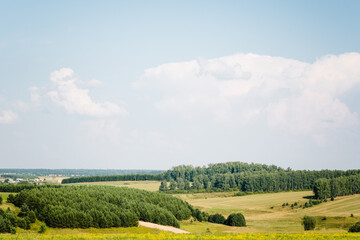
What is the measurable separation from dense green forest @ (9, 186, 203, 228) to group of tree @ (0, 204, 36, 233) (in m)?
1.99

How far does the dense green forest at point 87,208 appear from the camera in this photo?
191 feet

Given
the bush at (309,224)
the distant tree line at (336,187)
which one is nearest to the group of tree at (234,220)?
the bush at (309,224)

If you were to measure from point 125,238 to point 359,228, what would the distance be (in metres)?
38.8

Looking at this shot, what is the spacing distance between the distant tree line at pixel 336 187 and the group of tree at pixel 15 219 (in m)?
113

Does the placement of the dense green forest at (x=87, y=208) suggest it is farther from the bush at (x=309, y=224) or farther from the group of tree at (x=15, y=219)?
the bush at (x=309, y=224)

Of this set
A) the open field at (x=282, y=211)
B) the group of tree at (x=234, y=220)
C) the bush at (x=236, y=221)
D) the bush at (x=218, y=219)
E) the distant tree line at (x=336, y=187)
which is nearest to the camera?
the bush at (x=236, y=221)

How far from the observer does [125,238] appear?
1292 inches

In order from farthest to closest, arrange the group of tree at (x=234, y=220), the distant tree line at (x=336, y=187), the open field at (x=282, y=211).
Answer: the distant tree line at (x=336, y=187)
the open field at (x=282, y=211)
the group of tree at (x=234, y=220)

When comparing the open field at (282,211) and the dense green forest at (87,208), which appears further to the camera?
the open field at (282,211)

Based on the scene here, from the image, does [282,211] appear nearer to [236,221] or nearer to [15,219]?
[236,221]

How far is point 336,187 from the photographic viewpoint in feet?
475

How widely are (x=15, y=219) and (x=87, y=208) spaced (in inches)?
600

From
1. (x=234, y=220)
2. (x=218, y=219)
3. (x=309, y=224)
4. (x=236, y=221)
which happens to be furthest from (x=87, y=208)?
(x=309, y=224)

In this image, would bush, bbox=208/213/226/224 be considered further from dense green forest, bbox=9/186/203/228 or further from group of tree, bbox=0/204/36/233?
group of tree, bbox=0/204/36/233
